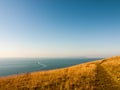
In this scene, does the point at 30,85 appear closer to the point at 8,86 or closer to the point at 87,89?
the point at 8,86

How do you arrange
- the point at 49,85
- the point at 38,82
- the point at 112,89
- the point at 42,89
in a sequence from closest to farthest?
the point at 112,89 → the point at 42,89 → the point at 49,85 → the point at 38,82

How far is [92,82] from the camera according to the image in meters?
16.2

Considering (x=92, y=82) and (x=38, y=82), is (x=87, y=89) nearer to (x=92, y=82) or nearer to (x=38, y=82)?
(x=92, y=82)

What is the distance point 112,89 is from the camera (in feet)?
44.5

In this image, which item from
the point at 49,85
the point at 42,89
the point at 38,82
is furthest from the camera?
the point at 38,82

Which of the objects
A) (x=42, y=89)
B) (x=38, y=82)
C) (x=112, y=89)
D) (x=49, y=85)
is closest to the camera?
(x=112, y=89)

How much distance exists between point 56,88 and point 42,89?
1488 millimetres

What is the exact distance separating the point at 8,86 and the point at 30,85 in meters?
2.53

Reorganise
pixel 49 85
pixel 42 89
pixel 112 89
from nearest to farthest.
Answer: pixel 112 89
pixel 42 89
pixel 49 85

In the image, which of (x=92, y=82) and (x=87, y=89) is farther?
(x=92, y=82)

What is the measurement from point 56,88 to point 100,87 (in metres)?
4.66

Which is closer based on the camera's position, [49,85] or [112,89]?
[112,89]

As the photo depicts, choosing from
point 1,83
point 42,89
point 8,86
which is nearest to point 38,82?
point 42,89

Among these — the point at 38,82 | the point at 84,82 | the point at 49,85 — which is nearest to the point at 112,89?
the point at 84,82
